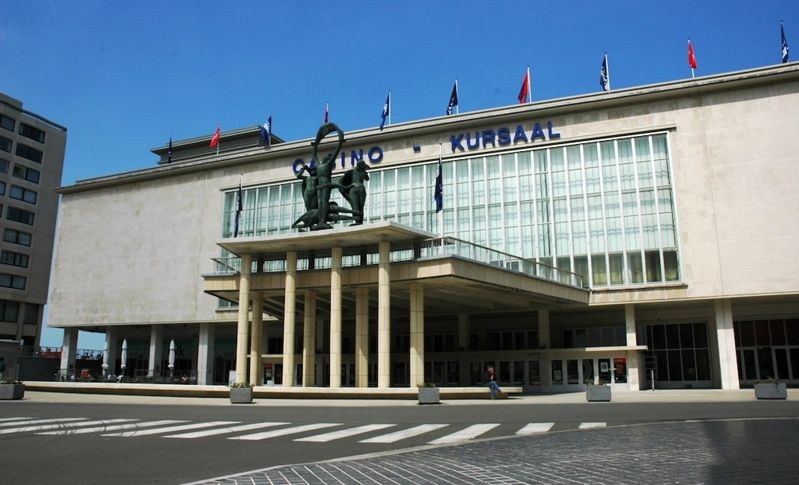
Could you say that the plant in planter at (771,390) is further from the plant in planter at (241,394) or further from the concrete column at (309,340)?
the concrete column at (309,340)

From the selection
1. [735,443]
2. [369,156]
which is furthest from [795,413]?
[369,156]

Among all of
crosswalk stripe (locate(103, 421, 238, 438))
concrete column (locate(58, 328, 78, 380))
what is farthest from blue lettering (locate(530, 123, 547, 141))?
concrete column (locate(58, 328, 78, 380))

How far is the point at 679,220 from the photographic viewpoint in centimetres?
4644

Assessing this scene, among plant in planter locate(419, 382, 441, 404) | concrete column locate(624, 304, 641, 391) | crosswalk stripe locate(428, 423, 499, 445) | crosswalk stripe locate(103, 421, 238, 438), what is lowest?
crosswalk stripe locate(103, 421, 238, 438)

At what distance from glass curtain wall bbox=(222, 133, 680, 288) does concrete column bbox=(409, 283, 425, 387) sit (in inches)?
607

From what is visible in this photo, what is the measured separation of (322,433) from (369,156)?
139ft

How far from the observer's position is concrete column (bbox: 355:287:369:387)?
127 feet

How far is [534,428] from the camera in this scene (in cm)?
1738

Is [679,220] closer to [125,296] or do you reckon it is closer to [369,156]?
[369,156]

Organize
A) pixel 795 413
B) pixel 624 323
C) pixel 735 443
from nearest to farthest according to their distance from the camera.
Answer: pixel 735 443 → pixel 795 413 → pixel 624 323

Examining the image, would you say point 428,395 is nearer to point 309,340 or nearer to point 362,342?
point 362,342

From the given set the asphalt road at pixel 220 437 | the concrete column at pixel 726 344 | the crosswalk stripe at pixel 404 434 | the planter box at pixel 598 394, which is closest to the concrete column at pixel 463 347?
the concrete column at pixel 726 344

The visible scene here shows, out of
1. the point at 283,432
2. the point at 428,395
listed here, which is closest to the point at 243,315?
the point at 428,395

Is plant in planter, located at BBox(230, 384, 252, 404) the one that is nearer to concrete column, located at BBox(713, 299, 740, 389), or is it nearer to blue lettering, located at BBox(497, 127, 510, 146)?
blue lettering, located at BBox(497, 127, 510, 146)
